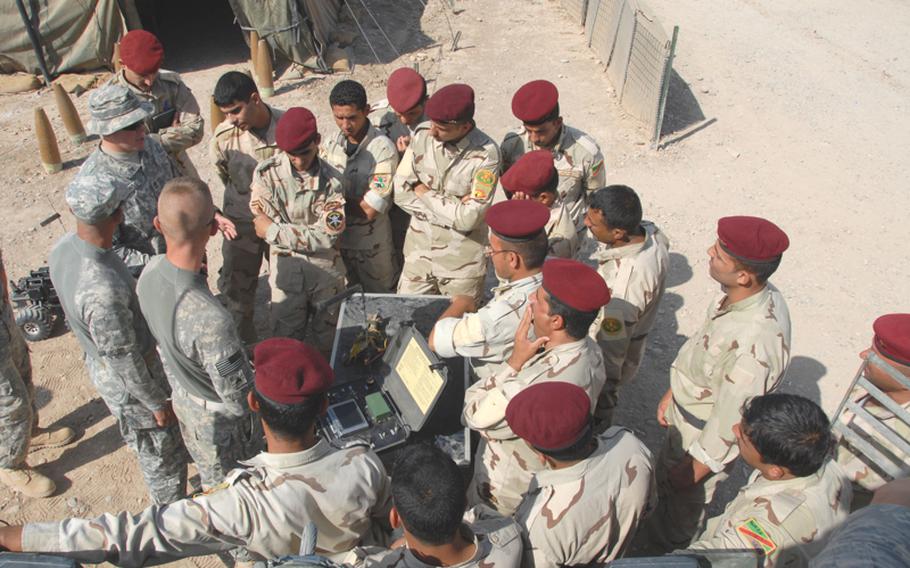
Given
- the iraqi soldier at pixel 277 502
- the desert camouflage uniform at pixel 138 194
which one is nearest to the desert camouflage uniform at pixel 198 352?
the iraqi soldier at pixel 277 502

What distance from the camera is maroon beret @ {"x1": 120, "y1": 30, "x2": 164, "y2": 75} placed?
5.61 metres

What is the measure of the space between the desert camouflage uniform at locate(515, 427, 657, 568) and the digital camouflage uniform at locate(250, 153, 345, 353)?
98.7 inches

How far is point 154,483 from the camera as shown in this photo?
4230 mm

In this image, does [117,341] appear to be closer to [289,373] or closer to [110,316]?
[110,316]

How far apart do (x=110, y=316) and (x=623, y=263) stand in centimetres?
284

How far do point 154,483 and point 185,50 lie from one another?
29.2 feet

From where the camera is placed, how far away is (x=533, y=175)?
14.4 ft

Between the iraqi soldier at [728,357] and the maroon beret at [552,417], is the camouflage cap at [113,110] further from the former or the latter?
the iraqi soldier at [728,357]

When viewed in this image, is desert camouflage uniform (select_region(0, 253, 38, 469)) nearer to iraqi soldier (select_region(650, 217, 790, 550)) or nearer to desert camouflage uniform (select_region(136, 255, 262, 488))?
desert camouflage uniform (select_region(136, 255, 262, 488))

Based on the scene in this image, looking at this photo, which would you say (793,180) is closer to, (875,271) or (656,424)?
(875,271)

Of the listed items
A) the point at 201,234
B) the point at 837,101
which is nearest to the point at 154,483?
the point at 201,234

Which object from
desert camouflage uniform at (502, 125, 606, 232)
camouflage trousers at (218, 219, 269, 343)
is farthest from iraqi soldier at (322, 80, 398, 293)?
desert camouflage uniform at (502, 125, 606, 232)

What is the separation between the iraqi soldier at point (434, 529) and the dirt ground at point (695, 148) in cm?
280

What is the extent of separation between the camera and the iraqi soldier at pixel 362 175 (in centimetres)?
501
